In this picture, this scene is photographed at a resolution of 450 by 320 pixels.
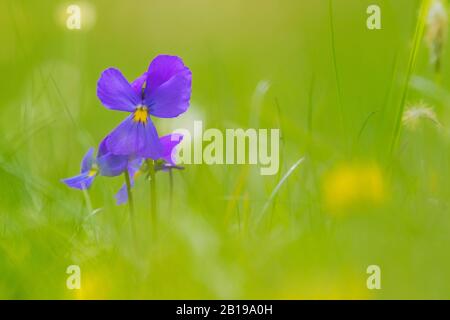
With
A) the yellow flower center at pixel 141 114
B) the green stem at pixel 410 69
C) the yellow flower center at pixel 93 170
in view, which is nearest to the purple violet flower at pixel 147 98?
the yellow flower center at pixel 141 114

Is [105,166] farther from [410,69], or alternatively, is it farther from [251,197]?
[410,69]

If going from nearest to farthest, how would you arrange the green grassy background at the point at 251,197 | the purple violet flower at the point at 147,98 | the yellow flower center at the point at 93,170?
the green grassy background at the point at 251,197
the purple violet flower at the point at 147,98
the yellow flower center at the point at 93,170

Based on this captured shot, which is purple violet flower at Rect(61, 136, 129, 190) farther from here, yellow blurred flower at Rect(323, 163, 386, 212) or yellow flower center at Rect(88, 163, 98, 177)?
yellow blurred flower at Rect(323, 163, 386, 212)

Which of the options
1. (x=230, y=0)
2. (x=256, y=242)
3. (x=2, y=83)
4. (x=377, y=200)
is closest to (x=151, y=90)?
(x=256, y=242)

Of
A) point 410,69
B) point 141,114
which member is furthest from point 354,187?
point 141,114

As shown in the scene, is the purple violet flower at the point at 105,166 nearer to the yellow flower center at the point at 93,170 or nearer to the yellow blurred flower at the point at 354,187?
the yellow flower center at the point at 93,170

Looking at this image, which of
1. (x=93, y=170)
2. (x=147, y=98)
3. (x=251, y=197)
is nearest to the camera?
(x=147, y=98)
